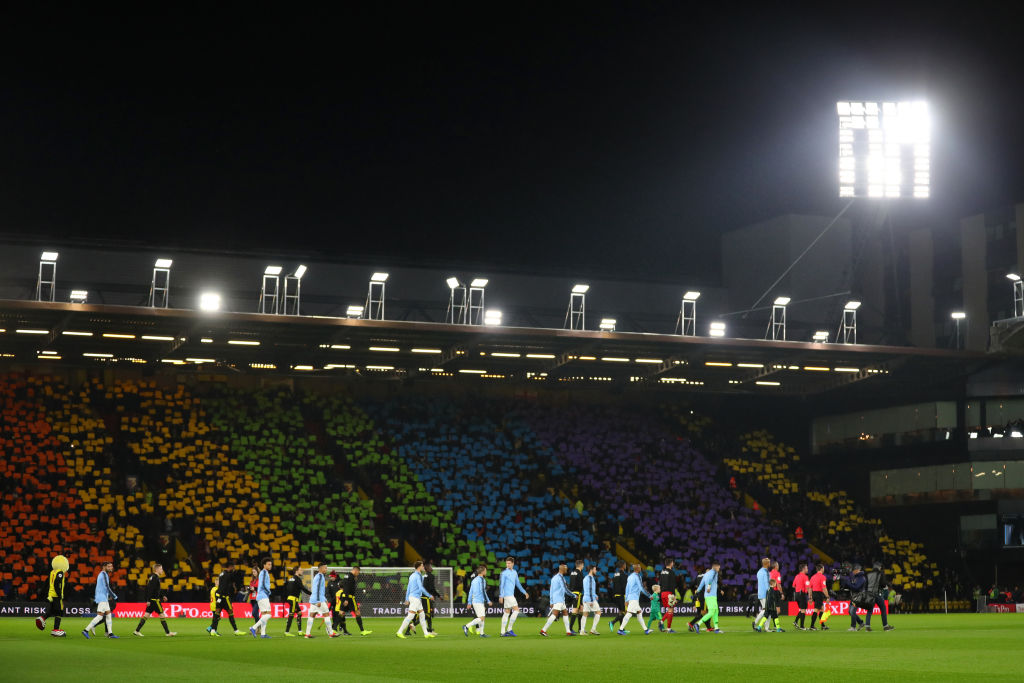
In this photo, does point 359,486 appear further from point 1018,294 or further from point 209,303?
point 1018,294

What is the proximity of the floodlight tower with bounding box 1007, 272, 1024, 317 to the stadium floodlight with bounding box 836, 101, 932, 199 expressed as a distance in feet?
15.6

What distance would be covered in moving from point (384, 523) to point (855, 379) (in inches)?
734

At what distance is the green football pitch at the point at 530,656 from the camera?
57.2 ft

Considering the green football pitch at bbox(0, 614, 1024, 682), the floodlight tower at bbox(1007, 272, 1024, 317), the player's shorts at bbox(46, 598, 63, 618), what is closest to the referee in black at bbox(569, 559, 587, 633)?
the green football pitch at bbox(0, 614, 1024, 682)

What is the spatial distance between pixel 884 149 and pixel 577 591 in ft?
68.5

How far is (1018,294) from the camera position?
48.3 meters

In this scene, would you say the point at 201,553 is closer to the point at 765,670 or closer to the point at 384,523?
the point at 384,523

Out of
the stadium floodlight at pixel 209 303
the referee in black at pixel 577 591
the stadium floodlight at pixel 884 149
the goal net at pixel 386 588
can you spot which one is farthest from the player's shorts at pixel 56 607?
Answer: the stadium floodlight at pixel 884 149

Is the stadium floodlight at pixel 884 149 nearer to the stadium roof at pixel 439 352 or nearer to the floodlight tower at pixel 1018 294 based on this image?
the floodlight tower at pixel 1018 294

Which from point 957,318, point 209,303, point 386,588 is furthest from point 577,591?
point 957,318

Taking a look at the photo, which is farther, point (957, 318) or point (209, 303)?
point (957, 318)

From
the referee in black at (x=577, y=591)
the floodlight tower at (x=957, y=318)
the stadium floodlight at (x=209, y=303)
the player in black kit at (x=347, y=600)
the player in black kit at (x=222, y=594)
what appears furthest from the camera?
the floodlight tower at (x=957, y=318)

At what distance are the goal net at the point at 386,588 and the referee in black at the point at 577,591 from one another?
4030mm

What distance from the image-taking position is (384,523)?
160 feet
